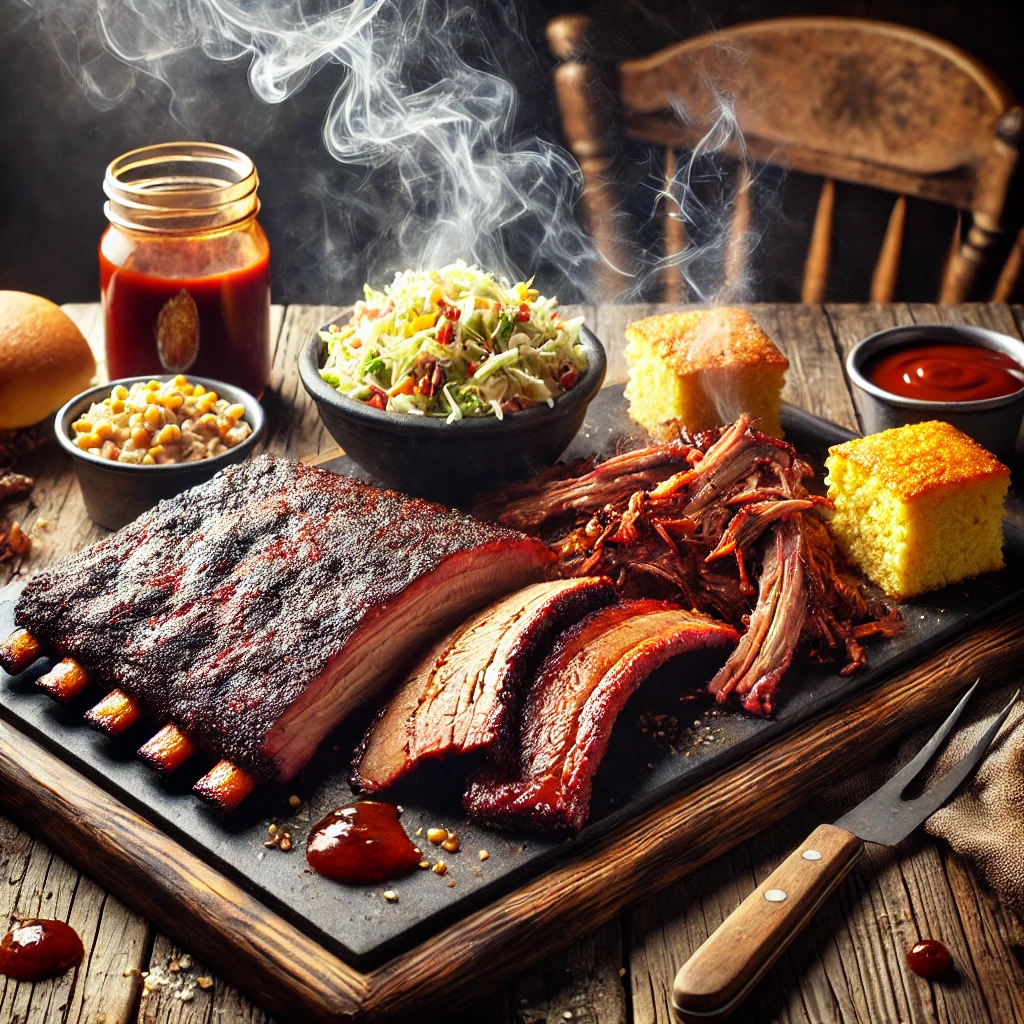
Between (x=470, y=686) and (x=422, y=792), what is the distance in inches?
11.6

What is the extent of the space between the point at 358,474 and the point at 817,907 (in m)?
2.46

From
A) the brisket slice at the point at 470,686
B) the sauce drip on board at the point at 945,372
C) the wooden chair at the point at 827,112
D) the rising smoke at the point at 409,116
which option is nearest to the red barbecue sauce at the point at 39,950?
the brisket slice at the point at 470,686

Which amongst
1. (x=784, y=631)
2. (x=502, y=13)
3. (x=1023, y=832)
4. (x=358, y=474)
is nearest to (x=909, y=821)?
(x=1023, y=832)

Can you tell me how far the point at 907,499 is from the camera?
3.60 metres

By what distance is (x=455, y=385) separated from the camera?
159 inches

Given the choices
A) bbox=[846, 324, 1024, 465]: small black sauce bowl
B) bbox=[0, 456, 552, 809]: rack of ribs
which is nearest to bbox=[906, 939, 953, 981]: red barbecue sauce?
bbox=[0, 456, 552, 809]: rack of ribs

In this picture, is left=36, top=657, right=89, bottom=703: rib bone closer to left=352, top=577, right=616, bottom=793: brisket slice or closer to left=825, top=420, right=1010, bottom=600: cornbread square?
left=352, top=577, right=616, bottom=793: brisket slice

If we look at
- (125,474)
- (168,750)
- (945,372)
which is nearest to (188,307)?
(125,474)

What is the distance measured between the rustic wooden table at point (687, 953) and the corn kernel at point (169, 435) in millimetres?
1551

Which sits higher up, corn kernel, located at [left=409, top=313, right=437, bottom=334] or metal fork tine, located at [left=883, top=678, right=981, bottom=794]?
corn kernel, located at [left=409, top=313, right=437, bottom=334]

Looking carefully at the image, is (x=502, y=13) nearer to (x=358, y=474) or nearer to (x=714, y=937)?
(x=358, y=474)

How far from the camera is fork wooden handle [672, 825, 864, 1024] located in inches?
96.2

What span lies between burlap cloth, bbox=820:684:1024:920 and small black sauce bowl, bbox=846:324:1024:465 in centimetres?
132

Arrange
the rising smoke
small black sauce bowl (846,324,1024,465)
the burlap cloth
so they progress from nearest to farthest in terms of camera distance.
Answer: the burlap cloth, small black sauce bowl (846,324,1024,465), the rising smoke
